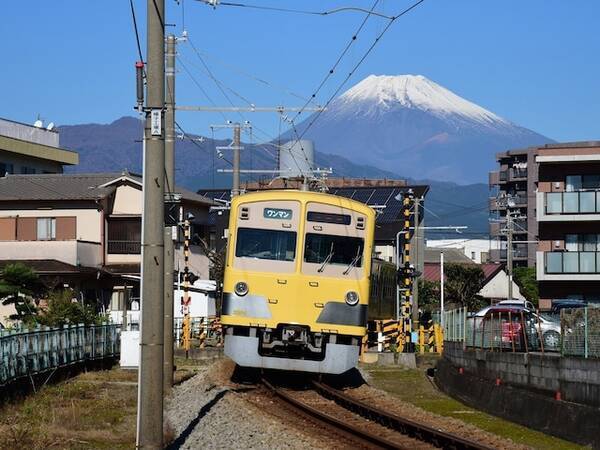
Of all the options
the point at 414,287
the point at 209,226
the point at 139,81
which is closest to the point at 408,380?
the point at 139,81

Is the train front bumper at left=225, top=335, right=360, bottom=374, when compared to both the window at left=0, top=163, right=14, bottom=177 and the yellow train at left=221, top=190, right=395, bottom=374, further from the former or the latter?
the window at left=0, top=163, right=14, bottom=177

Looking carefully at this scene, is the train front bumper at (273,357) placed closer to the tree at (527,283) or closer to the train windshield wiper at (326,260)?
the train windshield wiper at (326,260)

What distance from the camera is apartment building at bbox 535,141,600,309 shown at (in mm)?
39656

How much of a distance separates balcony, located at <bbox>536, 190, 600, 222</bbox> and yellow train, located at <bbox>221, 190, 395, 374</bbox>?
21.7 meters

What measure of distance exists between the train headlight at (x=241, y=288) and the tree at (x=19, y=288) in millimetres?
15300

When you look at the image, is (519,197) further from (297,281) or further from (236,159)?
(297,281)

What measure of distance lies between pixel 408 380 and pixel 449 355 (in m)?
3.10

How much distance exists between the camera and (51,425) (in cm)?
1380

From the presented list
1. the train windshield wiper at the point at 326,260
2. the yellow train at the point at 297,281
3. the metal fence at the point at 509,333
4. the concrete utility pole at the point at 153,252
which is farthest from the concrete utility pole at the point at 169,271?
the concrete utility pole at the point at 153,252

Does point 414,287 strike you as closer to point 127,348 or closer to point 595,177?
point 595,177

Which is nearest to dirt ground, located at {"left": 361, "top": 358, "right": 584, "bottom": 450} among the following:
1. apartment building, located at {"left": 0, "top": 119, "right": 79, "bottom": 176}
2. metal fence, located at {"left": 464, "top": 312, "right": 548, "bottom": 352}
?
metal fence, located at {"left": 464, "top": 312, "right": 548, "bottom": 352}

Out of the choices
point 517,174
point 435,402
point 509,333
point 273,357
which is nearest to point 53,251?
point 509,333

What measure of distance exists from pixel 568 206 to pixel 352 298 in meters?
22.8

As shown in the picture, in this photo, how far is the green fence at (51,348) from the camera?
17.1 metres
